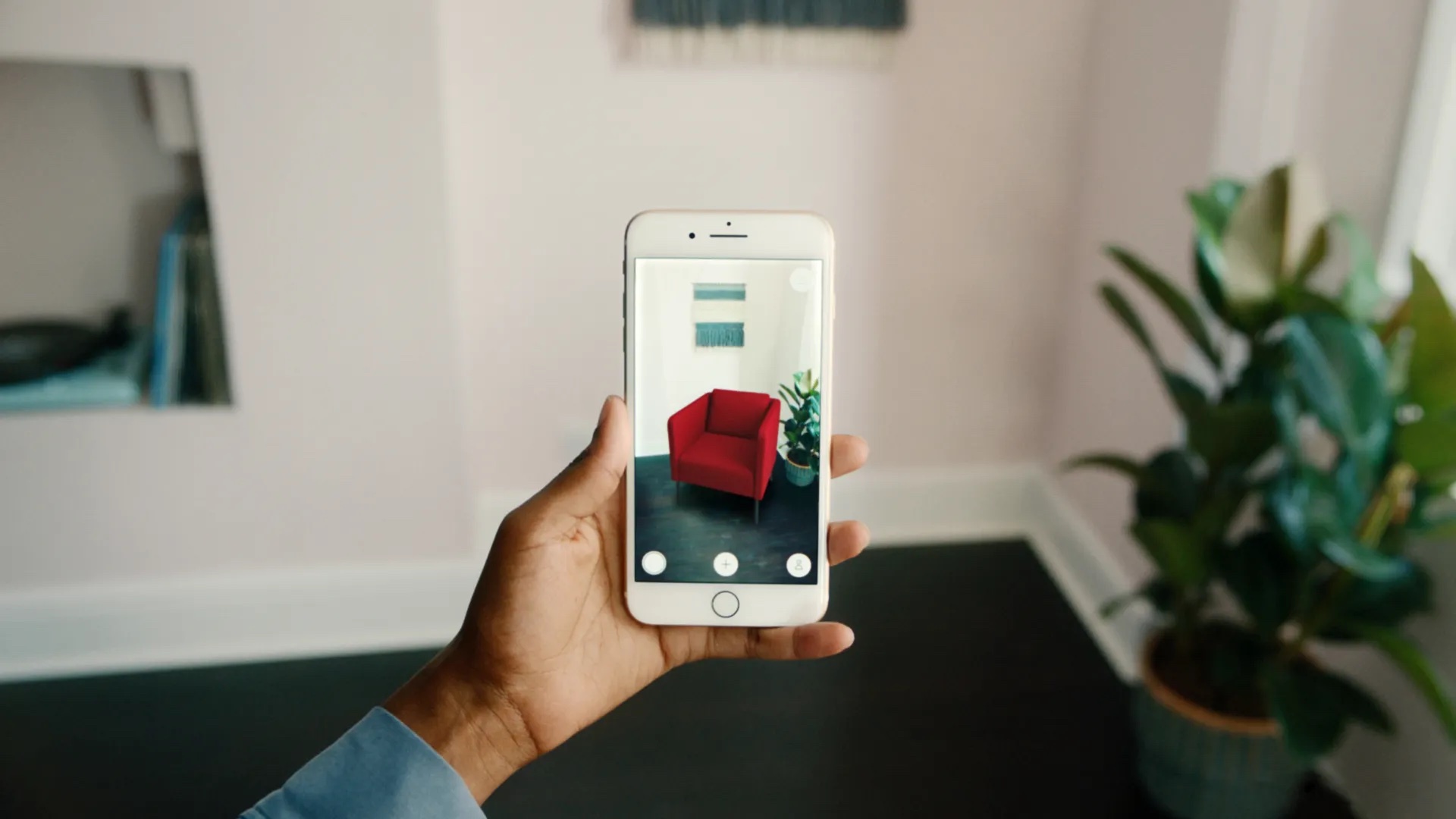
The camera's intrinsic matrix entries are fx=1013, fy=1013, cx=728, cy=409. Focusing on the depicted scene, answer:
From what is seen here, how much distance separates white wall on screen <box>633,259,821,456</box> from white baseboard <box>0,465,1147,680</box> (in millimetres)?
1037

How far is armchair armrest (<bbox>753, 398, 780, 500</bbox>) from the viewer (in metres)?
0.87

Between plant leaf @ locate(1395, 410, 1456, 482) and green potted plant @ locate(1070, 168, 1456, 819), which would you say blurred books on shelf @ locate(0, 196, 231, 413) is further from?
plant leaf @ locate(1395, 410, 1456, 482)

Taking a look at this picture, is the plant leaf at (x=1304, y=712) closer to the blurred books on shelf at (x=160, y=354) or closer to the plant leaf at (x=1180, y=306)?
the plant leaf at (x=1180, y=306)

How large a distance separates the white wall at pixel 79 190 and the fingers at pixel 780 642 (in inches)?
53.7

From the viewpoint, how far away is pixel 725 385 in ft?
2.94

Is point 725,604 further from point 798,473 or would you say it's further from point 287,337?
point 287,337

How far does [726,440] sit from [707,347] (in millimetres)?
84

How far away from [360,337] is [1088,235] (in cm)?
131

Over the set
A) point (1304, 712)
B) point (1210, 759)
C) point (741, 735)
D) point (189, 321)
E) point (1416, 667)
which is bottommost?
point (741, 735)

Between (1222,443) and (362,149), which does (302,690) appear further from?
(1222,443)

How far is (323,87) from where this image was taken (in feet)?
4.99

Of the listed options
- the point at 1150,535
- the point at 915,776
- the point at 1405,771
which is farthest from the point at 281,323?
the point at 1405,771

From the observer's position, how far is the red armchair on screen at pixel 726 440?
863 mm

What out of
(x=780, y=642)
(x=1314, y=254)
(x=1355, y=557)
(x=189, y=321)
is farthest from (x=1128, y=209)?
(x=189, y=321)
